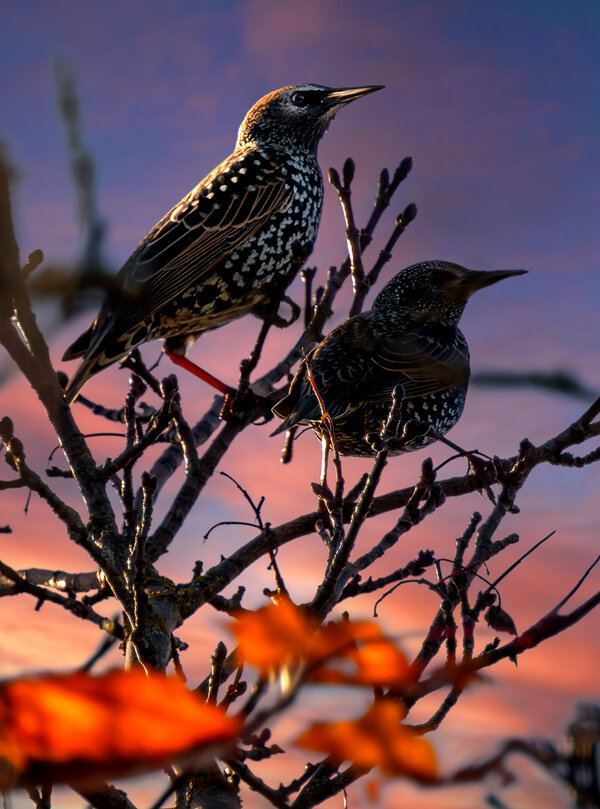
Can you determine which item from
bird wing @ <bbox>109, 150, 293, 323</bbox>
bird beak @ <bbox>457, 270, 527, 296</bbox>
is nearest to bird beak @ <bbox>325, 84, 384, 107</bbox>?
bird wing @ <bbox>109, 150, 293, 323</bbox>

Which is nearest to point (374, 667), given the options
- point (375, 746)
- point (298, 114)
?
point (375, 746)

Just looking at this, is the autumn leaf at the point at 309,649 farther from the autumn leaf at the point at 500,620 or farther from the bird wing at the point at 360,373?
the bird wing at the point at 360,373

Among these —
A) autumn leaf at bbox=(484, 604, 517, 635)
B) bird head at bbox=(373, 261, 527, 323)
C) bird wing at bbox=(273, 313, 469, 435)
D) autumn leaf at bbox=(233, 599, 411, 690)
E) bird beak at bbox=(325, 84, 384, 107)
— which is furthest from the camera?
bird beak at bbox=(325, 84, 384, 107)

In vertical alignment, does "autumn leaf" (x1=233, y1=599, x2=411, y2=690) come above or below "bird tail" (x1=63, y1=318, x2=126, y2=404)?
below

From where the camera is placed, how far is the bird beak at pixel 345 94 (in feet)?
21.3

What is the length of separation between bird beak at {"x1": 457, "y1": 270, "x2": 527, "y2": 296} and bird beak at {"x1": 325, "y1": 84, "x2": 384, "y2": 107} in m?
2.42

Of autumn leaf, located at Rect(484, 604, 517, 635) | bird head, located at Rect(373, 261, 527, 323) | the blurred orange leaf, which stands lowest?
the blurred orange leaf

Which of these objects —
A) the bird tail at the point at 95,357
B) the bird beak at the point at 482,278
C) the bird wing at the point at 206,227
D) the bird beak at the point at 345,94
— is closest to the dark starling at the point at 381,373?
the bird beak at the point at 482,278

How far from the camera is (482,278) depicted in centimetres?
469

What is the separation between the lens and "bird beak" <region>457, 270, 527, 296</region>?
15.2 ft

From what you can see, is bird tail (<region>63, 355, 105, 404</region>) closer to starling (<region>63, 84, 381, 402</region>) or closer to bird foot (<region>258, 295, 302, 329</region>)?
starling (<region>63, 84, 381, 402</region>)

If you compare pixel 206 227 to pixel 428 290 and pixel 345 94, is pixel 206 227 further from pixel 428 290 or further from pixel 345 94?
pixel 345 94

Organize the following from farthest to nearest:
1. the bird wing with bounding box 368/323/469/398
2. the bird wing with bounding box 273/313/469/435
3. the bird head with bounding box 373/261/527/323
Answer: the bird head with bounding box 373/261/527/323, the bird wing with bounding box 368/323/469/398, the bird wing with bounding box 273/313/469/435

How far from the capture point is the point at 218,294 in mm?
5375
